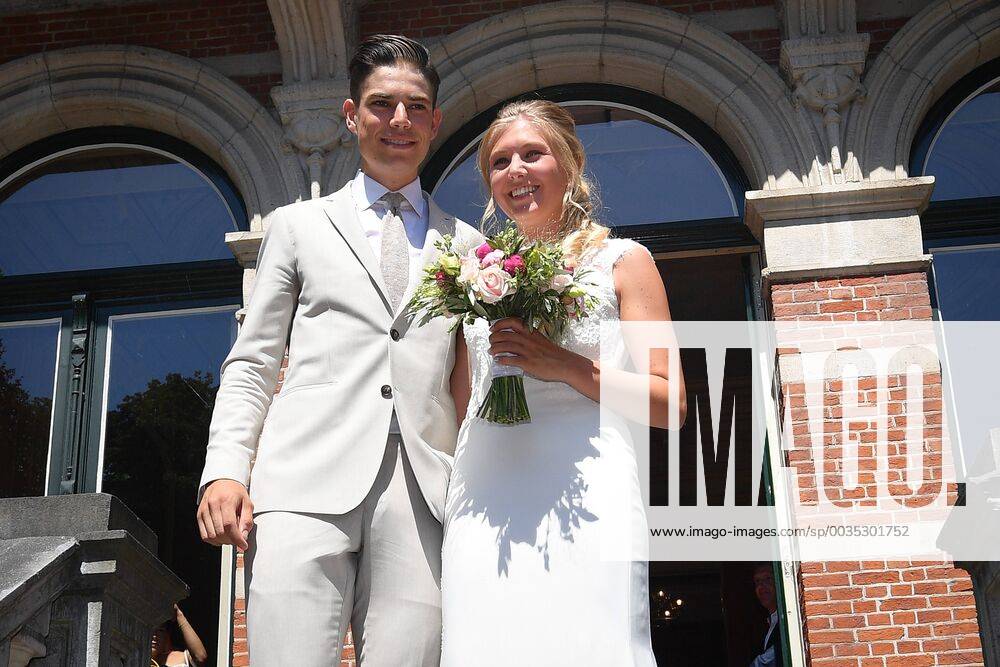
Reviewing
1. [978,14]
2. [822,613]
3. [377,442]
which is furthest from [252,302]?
[978,14]

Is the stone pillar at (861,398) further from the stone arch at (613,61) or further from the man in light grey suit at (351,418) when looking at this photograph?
the man in light grey suit at (351,418)

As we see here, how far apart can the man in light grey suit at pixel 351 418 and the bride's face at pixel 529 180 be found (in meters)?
0.19

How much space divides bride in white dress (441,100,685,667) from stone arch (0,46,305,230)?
174 inches

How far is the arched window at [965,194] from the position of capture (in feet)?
24.4

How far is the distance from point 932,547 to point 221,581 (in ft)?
13.0

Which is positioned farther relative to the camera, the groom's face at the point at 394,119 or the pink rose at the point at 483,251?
the groom's face at the point at 394,119

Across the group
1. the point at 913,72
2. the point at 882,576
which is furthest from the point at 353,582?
the point at 913,72

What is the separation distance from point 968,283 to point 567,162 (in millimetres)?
4683

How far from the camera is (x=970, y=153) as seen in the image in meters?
7.71

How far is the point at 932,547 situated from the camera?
6320 mm

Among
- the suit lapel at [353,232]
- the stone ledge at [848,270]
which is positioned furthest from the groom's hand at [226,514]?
the stone ledge at [848,270]

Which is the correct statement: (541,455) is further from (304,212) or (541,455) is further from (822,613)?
(822,613)

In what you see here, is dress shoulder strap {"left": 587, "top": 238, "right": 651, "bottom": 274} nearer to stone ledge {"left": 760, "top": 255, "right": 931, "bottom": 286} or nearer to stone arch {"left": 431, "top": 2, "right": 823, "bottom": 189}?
stone ledge {"left": 760, "top": 255, "right": 931, "bottom": 286}

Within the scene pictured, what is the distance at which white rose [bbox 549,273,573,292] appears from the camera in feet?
10.6
